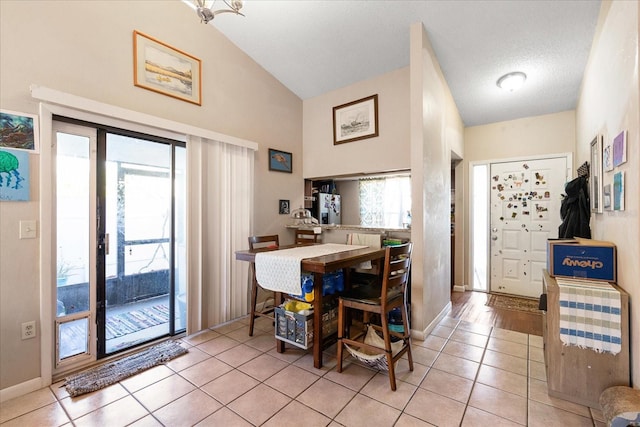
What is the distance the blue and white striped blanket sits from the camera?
1686mm

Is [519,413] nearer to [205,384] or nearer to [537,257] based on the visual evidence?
[205,384]

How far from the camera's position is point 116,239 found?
258 cm

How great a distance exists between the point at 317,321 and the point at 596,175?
→ 258 cm

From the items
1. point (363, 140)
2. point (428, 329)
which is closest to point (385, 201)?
point (363, 140)

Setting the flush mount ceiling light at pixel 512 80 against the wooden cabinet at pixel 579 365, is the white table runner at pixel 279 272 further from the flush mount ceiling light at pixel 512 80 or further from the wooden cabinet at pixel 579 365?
the flush mount ceiling light at pixel 512 80

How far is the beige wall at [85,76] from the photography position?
1.96 meters

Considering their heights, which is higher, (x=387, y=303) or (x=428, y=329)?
(x=387, y=303)

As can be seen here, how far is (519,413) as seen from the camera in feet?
5.71

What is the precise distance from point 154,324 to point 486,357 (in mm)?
3177

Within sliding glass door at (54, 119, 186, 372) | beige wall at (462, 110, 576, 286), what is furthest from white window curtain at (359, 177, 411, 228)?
sliding glass door at (54, 119, 186, 372)

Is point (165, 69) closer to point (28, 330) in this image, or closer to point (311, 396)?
point (28, 330)

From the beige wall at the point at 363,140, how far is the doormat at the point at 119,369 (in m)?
2.80

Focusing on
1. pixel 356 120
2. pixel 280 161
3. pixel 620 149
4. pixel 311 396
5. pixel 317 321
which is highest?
pixel 356 120

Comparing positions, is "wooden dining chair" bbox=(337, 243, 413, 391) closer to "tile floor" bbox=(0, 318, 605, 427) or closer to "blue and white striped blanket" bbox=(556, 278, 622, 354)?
"tile floor" bbox=(0, 318, 605, 427)
